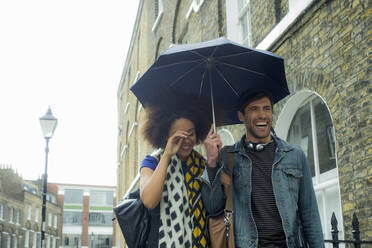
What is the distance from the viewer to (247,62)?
3.56 metres

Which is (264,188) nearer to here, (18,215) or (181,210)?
(181,210)

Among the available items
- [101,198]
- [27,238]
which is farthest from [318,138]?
[101,198]

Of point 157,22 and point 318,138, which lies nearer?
point 318,138

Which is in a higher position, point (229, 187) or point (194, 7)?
point (194, 7)

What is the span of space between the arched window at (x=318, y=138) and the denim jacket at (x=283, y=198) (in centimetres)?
285

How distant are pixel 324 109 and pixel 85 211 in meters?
69.4

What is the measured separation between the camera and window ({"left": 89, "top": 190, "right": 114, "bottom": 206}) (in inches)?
2889

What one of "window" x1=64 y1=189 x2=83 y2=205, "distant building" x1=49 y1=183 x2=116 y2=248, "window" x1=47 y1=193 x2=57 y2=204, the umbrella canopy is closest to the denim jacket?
the umbrella canopy

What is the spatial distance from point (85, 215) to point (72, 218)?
1925mm

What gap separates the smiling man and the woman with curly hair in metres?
0.15

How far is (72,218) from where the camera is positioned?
71.2 metres

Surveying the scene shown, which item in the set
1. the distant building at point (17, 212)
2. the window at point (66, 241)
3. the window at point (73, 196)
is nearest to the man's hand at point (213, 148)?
the distant building at point (17, 212)

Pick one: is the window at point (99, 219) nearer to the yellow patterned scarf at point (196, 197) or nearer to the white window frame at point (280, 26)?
the white window frame at point (280, 26)

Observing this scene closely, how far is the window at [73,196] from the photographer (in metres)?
72.1
